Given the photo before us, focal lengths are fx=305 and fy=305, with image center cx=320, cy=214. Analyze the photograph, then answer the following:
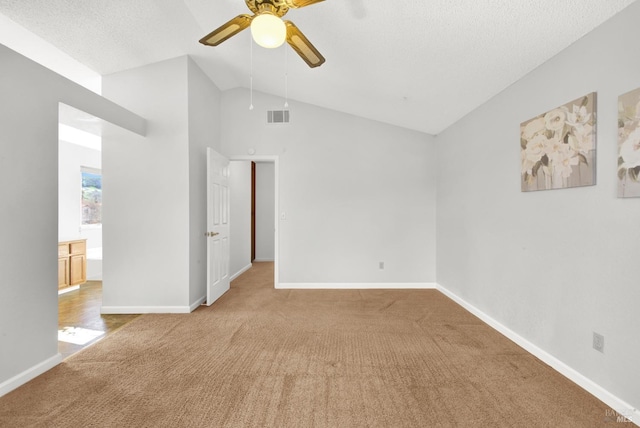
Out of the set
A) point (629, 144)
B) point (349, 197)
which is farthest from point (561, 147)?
point (349, 197)

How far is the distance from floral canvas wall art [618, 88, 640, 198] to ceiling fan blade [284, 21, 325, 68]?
6.27 feet

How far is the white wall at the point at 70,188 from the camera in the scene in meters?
5.35

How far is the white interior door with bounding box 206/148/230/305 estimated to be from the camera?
4.04 meters

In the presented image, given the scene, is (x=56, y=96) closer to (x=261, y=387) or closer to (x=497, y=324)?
(x=261, y=387)

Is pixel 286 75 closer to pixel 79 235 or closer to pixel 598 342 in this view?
pixel 598 342

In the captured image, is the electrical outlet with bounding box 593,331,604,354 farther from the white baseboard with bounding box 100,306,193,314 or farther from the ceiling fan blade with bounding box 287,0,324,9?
the white baseboard with bounding box 100,306,193,314

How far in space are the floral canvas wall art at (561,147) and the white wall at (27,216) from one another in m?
3.96

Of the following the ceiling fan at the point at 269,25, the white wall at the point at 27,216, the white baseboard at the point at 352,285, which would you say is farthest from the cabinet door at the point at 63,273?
the ceiling fan at the point at 269,25

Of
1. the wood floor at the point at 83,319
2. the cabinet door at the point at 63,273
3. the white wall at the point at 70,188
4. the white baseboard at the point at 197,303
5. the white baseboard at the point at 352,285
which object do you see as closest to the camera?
the wood floor at the point at 83,319

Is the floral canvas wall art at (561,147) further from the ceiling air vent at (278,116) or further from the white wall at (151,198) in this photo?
the white wall at (151,198)

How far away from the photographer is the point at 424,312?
3730 millimetres

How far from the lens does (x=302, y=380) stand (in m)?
2.20

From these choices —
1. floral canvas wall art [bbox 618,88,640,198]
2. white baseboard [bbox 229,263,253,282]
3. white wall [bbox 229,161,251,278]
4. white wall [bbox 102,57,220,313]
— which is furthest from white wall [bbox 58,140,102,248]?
floral canvas wall art [bbox 618,88,640,198]

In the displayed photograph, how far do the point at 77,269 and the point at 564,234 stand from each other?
6.20 metres
